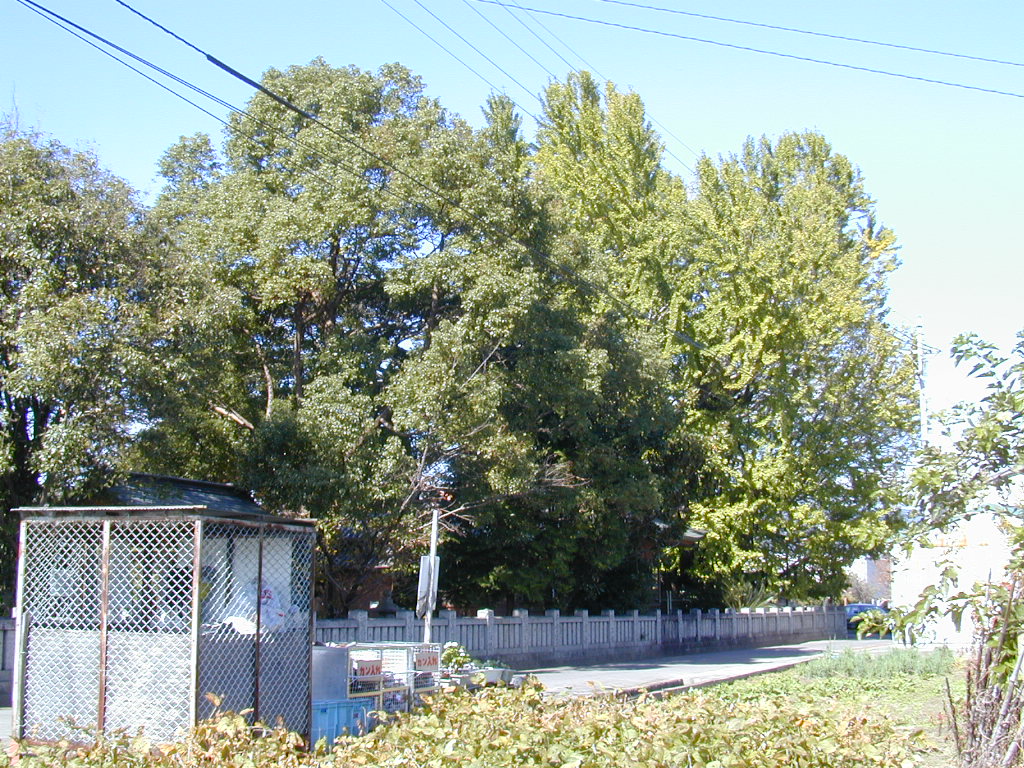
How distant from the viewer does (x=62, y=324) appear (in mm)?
14797

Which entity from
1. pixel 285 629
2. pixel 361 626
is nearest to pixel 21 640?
pixel 285 629

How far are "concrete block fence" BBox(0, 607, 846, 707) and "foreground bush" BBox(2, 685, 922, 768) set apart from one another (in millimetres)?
11278

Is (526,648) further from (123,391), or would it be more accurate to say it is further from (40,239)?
(40,239)

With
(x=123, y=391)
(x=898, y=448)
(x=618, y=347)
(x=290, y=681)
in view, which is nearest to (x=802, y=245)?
(x=898, y=448)

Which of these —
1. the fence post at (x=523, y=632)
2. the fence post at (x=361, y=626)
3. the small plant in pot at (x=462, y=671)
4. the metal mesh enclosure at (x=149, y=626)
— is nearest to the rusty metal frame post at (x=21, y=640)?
the metal mesh enclosure at (x=149, y=626)

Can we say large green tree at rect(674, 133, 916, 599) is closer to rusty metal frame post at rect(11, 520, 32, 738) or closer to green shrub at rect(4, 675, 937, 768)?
rusty metal frame post at rect(11, 520, 32, 738)

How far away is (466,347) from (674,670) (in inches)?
388

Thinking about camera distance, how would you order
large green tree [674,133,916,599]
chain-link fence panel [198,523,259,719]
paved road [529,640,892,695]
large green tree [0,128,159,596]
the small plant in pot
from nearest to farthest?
chain-link fence panel [198,523,259,719]
the small plant in pot
large green tree [0,128,159,596]
paved road [529,640,892,695]
large green tree [674,133,916,599]

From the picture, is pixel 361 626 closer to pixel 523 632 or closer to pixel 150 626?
pixel 523 632

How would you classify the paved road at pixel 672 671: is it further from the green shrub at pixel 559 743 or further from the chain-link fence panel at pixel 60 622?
the green shrub at pixel 559 743

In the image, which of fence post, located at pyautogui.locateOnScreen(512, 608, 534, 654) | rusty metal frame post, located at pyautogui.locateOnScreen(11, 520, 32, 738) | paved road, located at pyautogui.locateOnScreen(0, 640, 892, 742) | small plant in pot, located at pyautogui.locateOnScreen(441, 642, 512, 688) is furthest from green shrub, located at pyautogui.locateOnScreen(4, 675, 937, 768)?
fence post, located at pyautogui.locateOnScreen(512, 608, 534, 654)

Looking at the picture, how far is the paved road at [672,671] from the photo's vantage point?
2009cm

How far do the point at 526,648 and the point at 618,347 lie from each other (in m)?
7.39

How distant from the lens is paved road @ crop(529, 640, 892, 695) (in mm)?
20203
